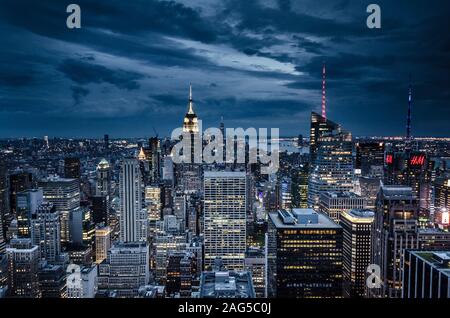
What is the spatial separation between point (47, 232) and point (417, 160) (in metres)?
11.7

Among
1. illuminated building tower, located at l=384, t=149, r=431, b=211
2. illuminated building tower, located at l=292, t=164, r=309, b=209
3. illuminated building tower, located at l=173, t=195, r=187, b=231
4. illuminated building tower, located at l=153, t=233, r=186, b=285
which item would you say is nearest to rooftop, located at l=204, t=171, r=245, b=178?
illuminated building tower, located at l=173, t=195, r=187, b=231

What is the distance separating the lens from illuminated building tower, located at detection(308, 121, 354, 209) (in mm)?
17234

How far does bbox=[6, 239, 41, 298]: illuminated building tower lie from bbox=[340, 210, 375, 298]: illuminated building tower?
7331 millimetres

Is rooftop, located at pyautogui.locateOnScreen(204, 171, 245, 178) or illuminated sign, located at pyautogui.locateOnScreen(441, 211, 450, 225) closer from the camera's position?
illuminated sign, located at pyautogui.locateOnScreen(441, 211, 450, 225)

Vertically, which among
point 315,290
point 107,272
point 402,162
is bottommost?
point 107,272

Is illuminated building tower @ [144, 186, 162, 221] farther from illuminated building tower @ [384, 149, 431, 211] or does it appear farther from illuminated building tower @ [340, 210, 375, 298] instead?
illuminated building tower @ [384, 149, 431, 211]

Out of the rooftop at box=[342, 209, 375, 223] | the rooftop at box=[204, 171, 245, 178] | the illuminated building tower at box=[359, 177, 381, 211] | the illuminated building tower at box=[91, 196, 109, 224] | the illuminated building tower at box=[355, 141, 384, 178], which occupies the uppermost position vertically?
the illuminated building tower at box=[355, 141, 384, 178]

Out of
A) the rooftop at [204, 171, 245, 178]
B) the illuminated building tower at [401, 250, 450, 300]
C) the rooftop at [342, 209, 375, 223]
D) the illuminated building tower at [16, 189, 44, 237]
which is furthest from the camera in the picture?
the rooftop at [204, 171, 245, 178]

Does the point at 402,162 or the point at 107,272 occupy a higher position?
the point at 402,162
